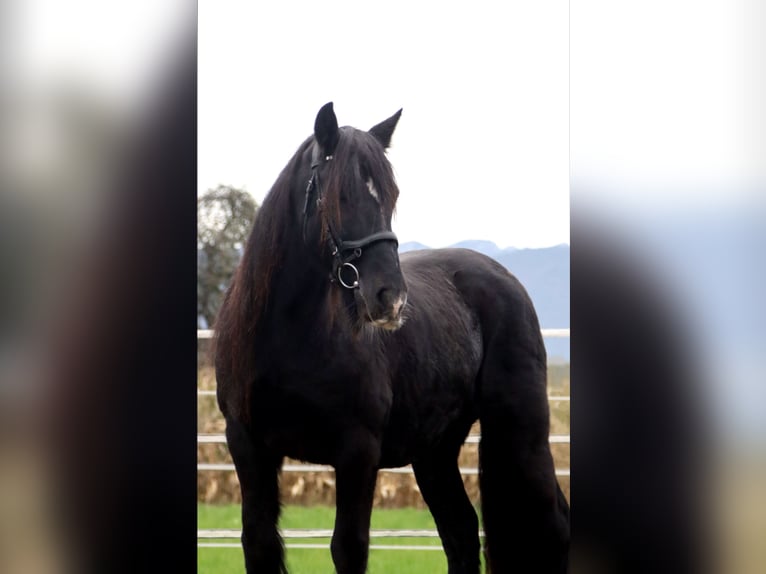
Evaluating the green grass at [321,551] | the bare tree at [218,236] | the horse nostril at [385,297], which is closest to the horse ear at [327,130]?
the horse nostril at [385,297]

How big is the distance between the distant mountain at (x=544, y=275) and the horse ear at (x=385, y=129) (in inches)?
28.2

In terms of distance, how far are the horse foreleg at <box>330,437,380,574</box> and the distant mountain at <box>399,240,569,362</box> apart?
3.62 feet

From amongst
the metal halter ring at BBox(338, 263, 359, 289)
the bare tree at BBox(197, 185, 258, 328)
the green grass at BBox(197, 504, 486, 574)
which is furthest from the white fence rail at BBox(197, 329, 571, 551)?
the metal halter ring at BBox(338, 263, 359, 289)

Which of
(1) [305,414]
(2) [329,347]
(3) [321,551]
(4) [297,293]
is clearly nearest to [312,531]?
(3) [321,551]

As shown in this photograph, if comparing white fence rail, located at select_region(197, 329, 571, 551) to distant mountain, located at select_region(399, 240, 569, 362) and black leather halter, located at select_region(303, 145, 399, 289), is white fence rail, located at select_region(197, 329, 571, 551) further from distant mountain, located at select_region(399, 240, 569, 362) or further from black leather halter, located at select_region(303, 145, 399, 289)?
black leather halter, located at select_region(303, 145, 399, 289)

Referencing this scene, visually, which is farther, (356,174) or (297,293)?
(297,293)

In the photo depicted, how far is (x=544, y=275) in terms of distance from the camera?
11.4 feet

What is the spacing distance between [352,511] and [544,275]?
1.28m

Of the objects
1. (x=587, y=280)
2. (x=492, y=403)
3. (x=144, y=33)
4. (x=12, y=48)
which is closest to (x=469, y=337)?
(x=492, y=403)

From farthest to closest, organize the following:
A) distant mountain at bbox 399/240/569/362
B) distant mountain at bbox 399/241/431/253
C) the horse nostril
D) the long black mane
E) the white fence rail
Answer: distant mountain at bbox 399/241/431/253
distant mountain at bbox 399/240/569/362
the white fence rail
the long black mane
the horse nostril

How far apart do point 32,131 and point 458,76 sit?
60.2 inches

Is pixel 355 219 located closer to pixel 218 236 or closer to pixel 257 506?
pixel 257 506

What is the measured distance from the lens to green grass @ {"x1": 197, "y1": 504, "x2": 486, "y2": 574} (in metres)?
3.08

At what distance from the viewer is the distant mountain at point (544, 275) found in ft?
11.3
